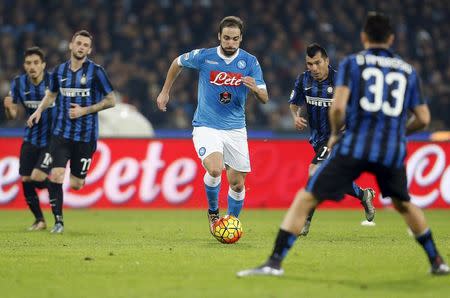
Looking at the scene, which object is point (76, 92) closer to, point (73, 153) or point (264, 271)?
point (73, 153)

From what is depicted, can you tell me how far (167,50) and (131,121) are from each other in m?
3.39

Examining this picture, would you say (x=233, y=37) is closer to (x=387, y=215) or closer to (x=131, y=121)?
(x=387, y=215)

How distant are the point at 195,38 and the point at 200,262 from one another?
15.2 metres

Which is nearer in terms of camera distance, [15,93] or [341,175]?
[341,175]

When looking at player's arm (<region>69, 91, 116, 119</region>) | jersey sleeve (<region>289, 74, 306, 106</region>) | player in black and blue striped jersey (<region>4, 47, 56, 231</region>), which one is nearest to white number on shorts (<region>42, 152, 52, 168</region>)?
player in black and blue striped jersey (<region>4, 47, 56, 231</region>)

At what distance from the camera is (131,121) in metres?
19.7

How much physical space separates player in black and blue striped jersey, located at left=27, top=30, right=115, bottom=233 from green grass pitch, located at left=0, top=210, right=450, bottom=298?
2.72 feet

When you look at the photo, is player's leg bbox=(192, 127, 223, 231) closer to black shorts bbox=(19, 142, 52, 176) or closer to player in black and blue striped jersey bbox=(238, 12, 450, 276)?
black shorts bbox=(19, 142, 52, 176)

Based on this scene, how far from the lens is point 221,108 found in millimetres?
10766

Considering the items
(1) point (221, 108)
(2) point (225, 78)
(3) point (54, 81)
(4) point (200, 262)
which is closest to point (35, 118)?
(3) point (54, 81)

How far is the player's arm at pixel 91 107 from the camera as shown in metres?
11.8

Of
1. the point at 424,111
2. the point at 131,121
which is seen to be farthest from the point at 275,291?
the point at 131,121

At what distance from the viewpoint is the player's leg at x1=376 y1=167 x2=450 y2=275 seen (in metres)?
7.34

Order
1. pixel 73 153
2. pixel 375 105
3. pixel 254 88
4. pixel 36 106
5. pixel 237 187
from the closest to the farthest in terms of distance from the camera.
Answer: pixel 375 105 < pixel 254 88 < pixel 237 187 < pixel 73 153 < pixel 36 106
